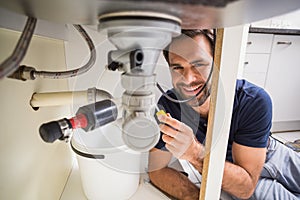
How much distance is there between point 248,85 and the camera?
87 centimetres

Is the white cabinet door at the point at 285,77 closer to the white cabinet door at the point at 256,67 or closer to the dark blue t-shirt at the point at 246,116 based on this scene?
the white cabinet door at the point at 256,67

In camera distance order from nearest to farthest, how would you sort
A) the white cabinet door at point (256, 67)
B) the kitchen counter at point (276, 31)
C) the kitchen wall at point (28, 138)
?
the kitchen wall at point (28, 138)
the kitchen counter at point (276, 31)
the white cabinet door at point (256, 67)

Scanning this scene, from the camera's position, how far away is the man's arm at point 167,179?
715 mm

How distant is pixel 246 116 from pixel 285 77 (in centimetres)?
159

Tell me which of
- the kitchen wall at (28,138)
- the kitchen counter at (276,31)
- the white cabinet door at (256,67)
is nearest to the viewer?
the kitchen wall at (28,138)

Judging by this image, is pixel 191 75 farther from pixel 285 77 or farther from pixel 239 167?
pixel 285 77

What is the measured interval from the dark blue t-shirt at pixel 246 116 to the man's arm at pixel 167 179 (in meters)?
0.15

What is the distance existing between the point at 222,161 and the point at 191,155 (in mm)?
84

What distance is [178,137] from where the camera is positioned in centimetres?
52

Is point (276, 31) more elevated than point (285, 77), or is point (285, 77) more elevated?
point (276, 31)

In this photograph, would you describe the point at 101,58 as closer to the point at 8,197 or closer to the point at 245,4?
the point at 8,197

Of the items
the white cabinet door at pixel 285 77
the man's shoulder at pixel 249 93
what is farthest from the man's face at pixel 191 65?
the white cabinet door at pixel 285 77

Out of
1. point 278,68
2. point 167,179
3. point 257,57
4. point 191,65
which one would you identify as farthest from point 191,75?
point 278,68

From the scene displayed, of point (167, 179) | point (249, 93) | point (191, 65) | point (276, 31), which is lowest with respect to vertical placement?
point (167, 179)
